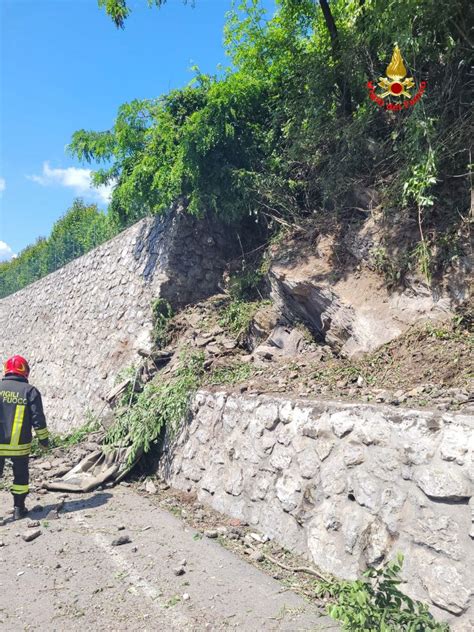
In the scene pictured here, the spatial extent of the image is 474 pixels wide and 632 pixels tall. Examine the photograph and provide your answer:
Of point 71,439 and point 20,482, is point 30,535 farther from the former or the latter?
point 71,439

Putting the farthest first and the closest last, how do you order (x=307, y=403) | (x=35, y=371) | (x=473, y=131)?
(x=35, y=371) → (x=473, y=131) → (x=307, y=403)

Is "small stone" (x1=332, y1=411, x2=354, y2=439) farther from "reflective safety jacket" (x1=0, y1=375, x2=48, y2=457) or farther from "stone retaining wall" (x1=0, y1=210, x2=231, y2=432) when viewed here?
"stone retaining wall" (x1=0, y1=210, x2=231, y2=432)

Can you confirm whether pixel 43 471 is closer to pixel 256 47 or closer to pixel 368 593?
pixel 368 593

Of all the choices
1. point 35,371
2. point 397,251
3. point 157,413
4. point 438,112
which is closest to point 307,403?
point 397,251

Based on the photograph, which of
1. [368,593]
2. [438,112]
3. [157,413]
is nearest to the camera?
[368,593]

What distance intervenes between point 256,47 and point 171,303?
16.1 feet

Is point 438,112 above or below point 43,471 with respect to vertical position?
above

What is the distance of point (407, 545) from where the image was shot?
325cm

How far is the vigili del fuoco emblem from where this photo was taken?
5.68 metres

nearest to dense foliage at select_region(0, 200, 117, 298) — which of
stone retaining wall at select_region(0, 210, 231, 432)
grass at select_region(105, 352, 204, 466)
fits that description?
stone retaining wall at select_region(0, 210, 231, 432)

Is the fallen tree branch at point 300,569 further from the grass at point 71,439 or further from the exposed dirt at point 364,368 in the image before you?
the grass at point 71,439

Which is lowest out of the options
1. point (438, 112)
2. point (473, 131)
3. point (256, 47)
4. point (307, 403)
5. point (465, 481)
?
point (465, 481)

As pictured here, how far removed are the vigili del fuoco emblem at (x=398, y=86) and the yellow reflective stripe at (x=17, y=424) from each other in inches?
229

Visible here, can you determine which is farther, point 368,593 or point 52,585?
point 52,585
